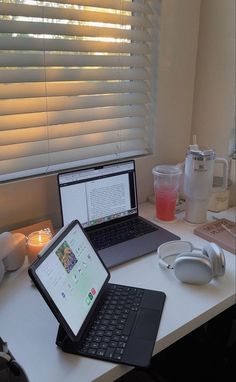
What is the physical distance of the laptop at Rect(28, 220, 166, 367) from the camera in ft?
2.44

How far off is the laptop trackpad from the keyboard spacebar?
0.01 m

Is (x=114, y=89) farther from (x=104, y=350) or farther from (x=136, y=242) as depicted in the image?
(x=104, y=350)

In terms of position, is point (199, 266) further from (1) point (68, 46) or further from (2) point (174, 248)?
(1) point (68, 46)

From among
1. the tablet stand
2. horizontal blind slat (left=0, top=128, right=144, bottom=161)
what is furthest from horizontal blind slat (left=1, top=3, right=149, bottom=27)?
the tablet stand

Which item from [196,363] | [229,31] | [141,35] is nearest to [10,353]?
[196,363]

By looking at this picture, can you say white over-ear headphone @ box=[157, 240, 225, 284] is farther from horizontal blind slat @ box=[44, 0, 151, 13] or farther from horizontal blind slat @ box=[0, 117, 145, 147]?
horizontal blind slat @ box=[44, 0, 151, 13]

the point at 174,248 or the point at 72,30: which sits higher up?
the point at 72,30

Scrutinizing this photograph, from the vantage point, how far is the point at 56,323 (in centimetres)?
83

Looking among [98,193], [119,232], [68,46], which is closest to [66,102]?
[68,46]

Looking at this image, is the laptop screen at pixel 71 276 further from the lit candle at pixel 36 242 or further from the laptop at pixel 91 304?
the lit candle at pixel 36 242

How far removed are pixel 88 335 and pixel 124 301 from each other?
5.7 inches

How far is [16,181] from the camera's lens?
3.87 feet

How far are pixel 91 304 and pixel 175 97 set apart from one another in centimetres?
99

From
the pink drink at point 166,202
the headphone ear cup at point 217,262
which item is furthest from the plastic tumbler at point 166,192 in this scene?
the headphone ear cup at point 217,262
